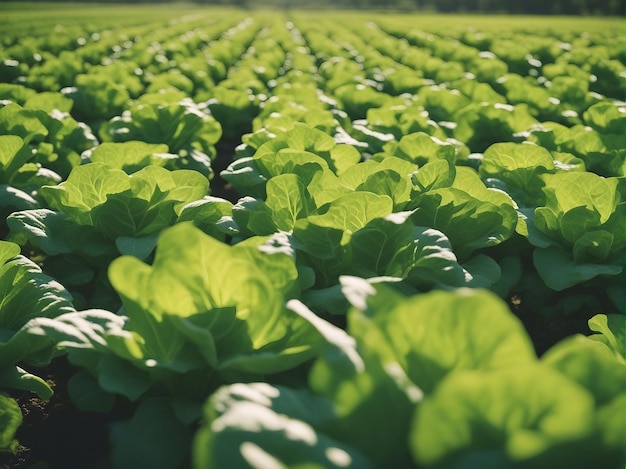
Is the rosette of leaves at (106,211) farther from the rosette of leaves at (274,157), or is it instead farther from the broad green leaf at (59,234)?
the rosette of leaves at (274,157)

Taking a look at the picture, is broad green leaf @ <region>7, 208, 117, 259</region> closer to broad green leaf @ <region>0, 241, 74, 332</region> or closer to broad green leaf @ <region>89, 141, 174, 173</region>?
broad green leaf @ <region>0, 241, 74, 332</region>

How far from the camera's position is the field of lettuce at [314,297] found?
4.10ft

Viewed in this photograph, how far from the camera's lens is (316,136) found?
12.2 feet

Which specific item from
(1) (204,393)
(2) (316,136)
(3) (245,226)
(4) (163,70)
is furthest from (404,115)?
(4) (163,70)

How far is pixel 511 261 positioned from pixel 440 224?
0.56 metres

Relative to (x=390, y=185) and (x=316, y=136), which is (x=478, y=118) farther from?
(x=390, y=185)

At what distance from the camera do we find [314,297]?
96.7 inches

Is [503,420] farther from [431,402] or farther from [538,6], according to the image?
[538,6]

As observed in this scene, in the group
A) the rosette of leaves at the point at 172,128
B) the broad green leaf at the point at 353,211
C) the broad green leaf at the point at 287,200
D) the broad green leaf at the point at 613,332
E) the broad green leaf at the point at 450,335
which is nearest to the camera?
the broad green leaf at the point at 450,335

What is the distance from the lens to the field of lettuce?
1250 millimetres

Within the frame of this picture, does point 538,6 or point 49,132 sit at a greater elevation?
point 49,132

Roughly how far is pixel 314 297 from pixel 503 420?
1.30 m

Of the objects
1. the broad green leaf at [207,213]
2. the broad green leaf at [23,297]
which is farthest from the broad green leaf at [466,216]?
the broad green leaf at [23,297]

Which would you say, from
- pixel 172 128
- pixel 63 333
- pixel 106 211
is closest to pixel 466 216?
pixel 106 211
